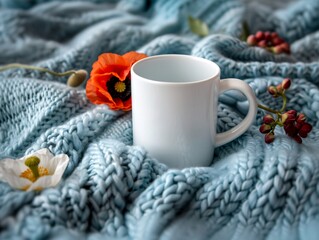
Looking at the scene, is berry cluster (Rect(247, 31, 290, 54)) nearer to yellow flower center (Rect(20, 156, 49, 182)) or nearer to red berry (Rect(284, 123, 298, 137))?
red berry (Rect(284, 123, 298, 137))

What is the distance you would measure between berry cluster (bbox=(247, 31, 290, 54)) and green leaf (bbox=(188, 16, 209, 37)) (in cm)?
12

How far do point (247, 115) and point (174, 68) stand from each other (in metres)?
0.11

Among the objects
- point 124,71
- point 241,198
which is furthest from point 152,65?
point 241,198

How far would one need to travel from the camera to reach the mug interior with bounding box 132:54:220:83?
58cm

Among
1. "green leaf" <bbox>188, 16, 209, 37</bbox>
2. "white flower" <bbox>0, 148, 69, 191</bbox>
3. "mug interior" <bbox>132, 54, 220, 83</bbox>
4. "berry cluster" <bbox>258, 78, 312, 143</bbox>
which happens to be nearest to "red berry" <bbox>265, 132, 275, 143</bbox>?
"berry cluster" <bbox>258, 78, 312, 143</bbox>

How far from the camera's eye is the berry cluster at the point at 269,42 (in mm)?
758

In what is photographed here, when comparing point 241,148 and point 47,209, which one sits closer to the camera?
point 47,209

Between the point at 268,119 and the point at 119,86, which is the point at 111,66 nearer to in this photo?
the point at 119,86

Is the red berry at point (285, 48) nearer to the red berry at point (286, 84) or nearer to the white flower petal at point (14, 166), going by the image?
the red berry at point (286, 84)

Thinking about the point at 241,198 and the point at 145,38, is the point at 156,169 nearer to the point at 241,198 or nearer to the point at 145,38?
the point at 241,198

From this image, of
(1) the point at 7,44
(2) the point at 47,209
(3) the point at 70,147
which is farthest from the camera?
(1) the point at 7,44

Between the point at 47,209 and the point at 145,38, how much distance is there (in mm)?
448

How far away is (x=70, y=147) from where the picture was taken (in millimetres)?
564

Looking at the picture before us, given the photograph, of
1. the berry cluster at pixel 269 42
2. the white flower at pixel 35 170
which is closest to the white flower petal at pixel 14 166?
the white flower at pixel 35 170
